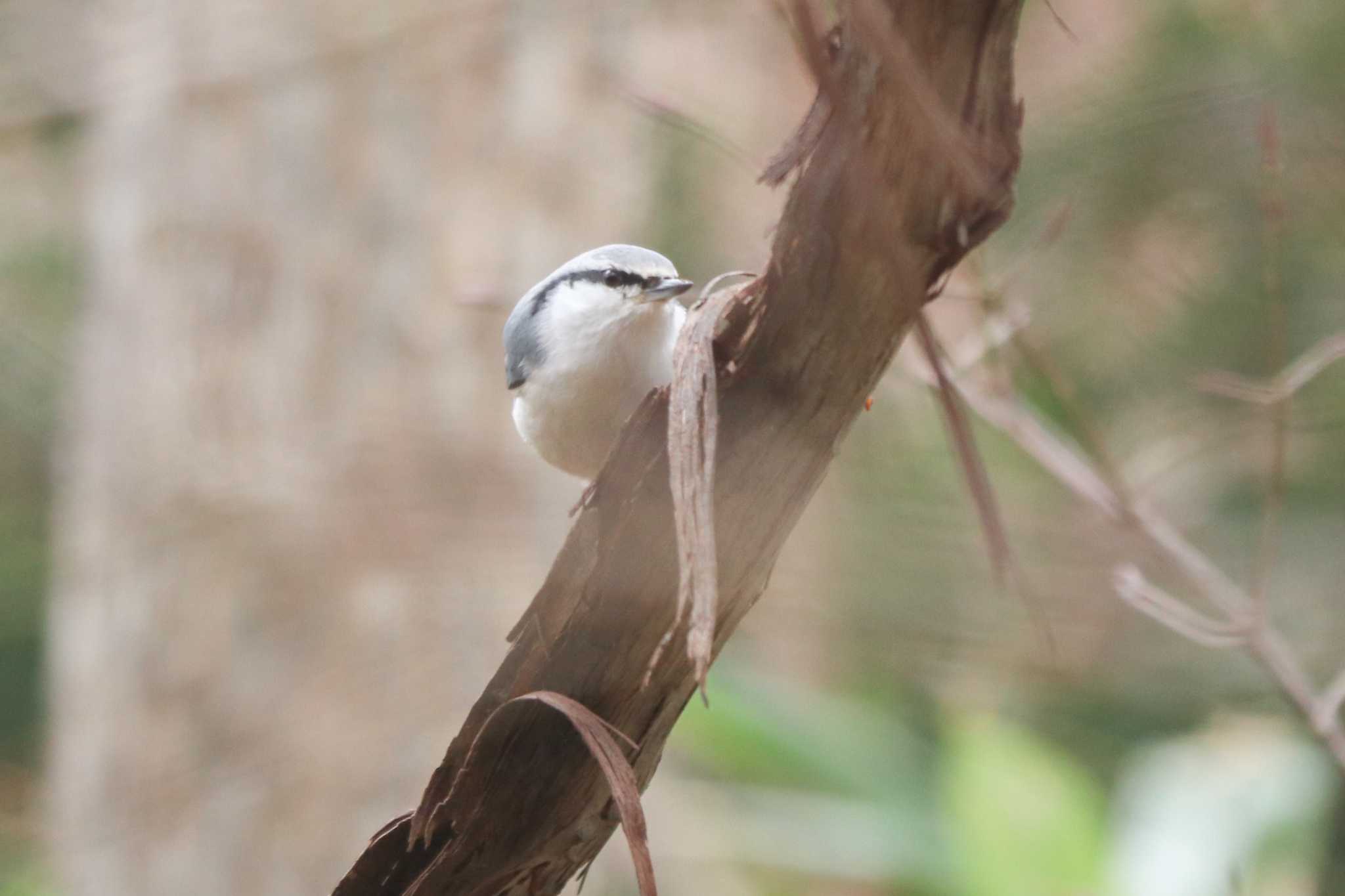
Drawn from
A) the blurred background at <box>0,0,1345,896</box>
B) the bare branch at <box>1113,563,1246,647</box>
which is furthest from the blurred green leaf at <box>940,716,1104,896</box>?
the bare branch at <box>1113,563,1246,647</box>

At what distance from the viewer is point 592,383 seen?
1343mm

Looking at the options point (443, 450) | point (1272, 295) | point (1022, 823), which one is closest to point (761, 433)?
point (1272, 295)

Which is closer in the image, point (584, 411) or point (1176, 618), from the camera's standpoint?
point (584, 411)

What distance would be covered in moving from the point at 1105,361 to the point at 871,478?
0.86 m

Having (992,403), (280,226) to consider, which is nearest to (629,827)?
(992,403)

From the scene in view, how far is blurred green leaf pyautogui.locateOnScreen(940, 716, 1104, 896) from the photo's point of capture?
2.44 meters

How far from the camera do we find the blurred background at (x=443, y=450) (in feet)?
8.91

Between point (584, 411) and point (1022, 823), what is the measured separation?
1.48 metres

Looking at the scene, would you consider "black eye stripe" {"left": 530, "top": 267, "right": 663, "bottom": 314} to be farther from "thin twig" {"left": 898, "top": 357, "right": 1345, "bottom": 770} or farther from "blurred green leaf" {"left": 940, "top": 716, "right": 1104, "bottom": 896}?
"blurred green leaf" {"left": 940, "top": 716, "right": 1104, "bottom": 896}

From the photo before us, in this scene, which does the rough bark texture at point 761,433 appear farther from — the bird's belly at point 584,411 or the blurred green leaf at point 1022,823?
the blurred green leaf at point 1022,823

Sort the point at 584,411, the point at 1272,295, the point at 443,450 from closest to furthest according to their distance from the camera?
the point at 1272,295 → the point at 584,411 → the point at 443,450

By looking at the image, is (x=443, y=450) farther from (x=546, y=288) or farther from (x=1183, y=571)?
(x=1183, y=571)

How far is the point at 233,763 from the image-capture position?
2.89 m

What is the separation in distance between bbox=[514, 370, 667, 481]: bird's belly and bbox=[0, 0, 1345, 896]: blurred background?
1.32 meters
